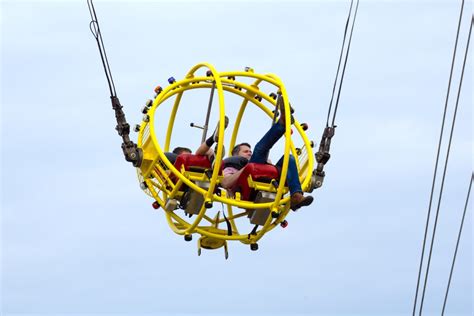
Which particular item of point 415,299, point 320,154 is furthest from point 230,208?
point 415,299

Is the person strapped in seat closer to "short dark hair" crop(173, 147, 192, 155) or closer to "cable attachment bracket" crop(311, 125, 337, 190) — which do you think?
"cable attachment bracket" crop(311, 125, 337, 190)

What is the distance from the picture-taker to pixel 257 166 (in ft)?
54.0

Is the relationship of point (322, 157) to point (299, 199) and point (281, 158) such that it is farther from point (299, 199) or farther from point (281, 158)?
point (299, 199)

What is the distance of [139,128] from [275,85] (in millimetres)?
2119

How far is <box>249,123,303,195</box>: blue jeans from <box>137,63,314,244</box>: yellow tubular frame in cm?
20

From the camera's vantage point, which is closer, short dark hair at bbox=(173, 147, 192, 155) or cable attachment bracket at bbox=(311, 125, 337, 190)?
cable attachment bracket at bbox=(311, 125, 337, 190)

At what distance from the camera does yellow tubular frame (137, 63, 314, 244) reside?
1570cm

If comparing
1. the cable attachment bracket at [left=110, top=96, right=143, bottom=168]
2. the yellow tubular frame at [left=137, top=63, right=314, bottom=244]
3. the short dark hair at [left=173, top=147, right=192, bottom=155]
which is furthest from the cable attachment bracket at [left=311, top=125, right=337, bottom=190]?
the cable attachment bracket at [left=110, top=96, right=143, bottom=168]

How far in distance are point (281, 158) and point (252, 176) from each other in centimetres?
59

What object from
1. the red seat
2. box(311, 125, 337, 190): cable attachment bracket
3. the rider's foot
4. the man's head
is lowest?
the rider's foot

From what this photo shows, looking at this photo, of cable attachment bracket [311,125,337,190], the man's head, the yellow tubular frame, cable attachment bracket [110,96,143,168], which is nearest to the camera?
the yellow tubular frame

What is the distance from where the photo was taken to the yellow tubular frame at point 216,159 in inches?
618

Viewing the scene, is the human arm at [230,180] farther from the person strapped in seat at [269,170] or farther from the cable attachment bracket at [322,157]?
the cable attachment bracket at [322,157]

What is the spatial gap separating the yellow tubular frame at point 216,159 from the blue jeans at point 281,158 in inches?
7.7
